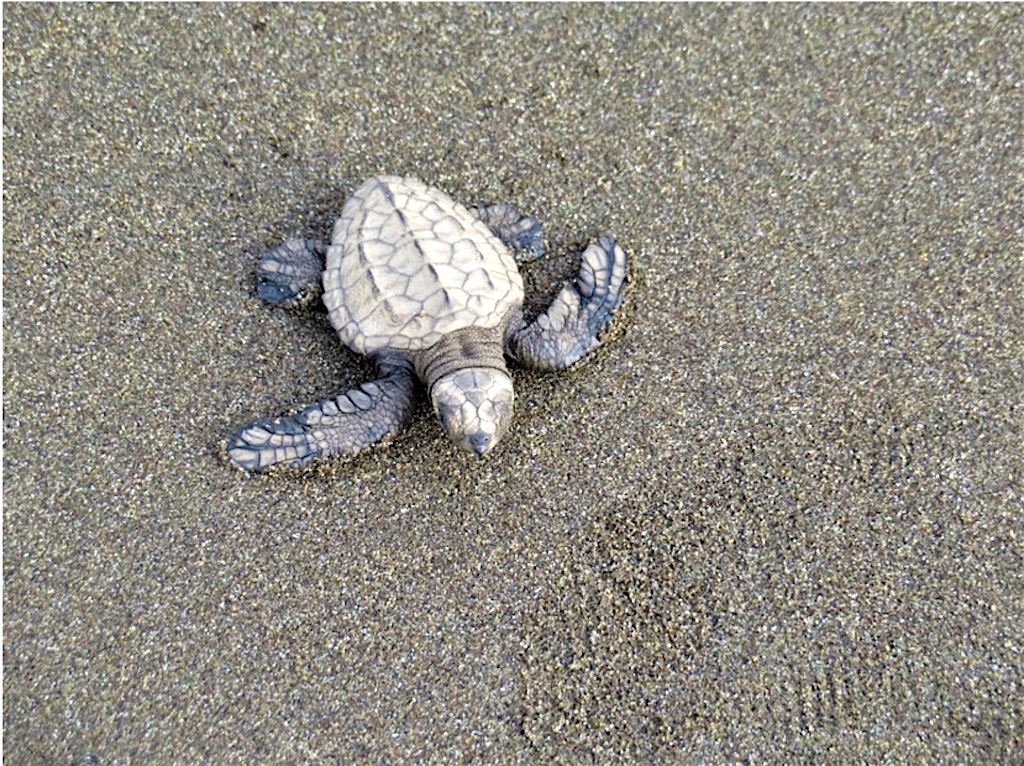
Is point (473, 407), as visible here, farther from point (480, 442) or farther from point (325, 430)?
point (325, 430)

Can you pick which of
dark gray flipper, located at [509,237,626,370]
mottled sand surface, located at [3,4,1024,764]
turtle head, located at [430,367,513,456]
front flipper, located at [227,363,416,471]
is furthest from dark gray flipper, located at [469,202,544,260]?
front flipper, located at [227,363,416,471]

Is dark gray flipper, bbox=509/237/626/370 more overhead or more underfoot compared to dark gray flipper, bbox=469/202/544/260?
more underfoot

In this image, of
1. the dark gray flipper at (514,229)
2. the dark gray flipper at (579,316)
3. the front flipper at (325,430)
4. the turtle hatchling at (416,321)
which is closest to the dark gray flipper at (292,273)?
the turtle hatchling at (416,321)

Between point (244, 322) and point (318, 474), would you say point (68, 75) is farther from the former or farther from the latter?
point (318, 474)

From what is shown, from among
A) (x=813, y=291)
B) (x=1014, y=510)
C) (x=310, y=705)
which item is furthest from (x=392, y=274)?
(x=1014, y=510)

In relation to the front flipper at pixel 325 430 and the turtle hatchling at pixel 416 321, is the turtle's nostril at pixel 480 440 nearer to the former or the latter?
the turtle hatchling at pixel 416 321

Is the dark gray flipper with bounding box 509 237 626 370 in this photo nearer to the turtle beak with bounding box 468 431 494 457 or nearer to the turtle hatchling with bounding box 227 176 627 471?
the turtle hatchling with bounding box 227 176 627 471
